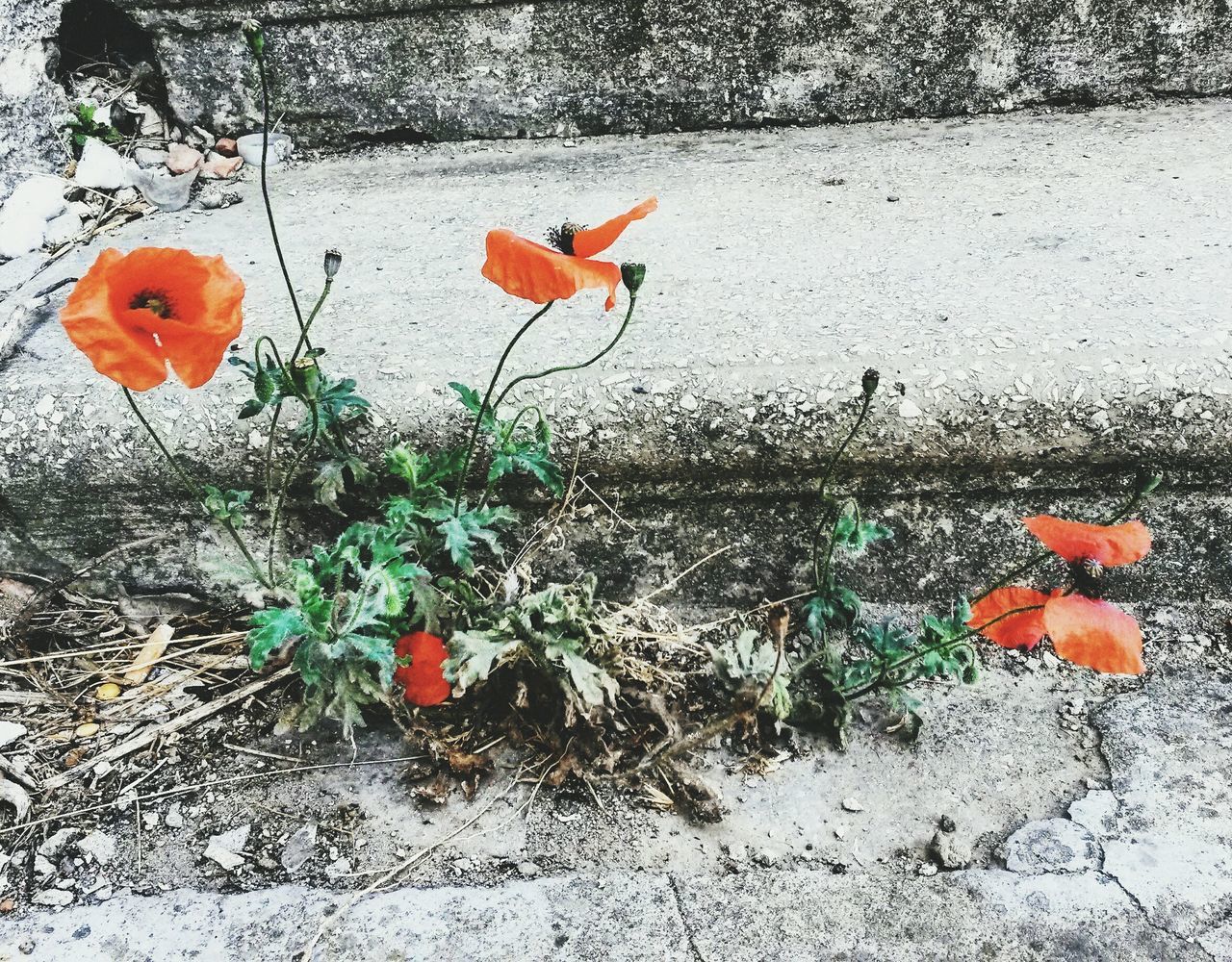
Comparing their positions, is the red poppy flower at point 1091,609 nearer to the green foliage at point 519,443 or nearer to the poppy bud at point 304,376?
the green foliage at point 519,443

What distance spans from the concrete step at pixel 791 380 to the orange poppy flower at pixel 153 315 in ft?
1.38

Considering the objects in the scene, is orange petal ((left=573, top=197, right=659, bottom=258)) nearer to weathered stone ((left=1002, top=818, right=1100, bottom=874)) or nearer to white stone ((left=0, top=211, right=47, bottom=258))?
weathered stone ((left=1002, top=818, right=1100, bottom=874))

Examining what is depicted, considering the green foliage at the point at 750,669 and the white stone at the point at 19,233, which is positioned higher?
the white stone at the point at 19,233

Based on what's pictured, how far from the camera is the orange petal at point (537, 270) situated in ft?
3.42

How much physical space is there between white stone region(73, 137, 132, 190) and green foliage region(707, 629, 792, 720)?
175 cm

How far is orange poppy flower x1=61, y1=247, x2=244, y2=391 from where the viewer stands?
1015 millimetres

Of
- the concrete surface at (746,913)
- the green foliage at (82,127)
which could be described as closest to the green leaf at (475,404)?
the concrete surface at (746,913)

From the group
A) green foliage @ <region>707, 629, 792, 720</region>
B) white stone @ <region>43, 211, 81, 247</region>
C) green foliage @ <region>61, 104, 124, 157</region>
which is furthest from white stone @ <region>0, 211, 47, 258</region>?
green foliage @ <region>707, 629, 792, 720</region>

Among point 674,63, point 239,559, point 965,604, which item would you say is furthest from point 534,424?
point 674,63

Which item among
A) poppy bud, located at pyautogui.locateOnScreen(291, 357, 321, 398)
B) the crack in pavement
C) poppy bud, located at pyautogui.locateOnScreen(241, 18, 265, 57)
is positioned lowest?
the crack in pavement

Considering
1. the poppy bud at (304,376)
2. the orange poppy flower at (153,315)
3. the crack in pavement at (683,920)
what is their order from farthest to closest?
the poppy bud at (304,376)
the crack in pavement at (683,920)
the orange poppy flower at (153,315)

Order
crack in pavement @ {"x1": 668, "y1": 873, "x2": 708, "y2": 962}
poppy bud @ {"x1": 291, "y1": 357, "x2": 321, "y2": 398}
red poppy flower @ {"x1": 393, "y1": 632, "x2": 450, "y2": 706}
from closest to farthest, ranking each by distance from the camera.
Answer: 1. crack in pavement @ {"x1": 668, "y1": 873, "x2": 708, "y2": 962}
2. poppy bud @ {"x1": 291, "y1": 357, "x2": 321, "y2": 398}
3. red poppy flower @ {"x1": 393, "y1": 632, "x2": 450, "y2": 706}

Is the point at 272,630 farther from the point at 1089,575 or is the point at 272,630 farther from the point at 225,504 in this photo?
the point at 1089,575

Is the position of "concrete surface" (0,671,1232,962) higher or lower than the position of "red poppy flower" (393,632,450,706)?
lower
